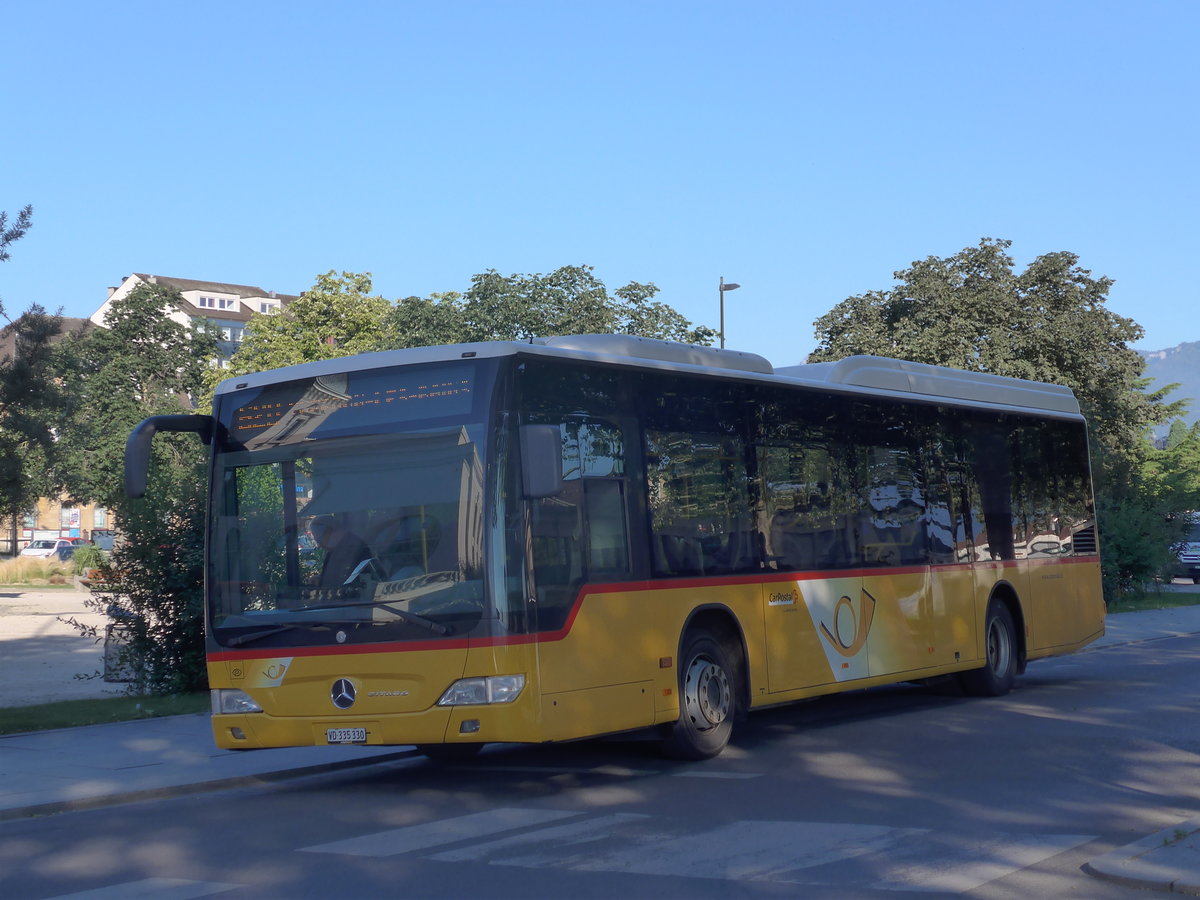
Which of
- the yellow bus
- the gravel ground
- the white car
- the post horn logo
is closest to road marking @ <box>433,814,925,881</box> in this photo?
the yellow bus

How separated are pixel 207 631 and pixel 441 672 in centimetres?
217

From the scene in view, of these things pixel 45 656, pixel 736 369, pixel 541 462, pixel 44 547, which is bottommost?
pixel 45 656

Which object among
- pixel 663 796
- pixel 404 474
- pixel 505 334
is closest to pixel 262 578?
pixel 404 474

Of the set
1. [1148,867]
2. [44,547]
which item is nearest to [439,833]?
[1148,867]

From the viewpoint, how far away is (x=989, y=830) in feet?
26.6

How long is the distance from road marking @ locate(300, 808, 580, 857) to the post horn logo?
15.2 ft

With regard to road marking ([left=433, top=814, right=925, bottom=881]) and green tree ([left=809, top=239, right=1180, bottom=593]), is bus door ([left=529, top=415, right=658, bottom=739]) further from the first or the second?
green tree ([left=809, top=239, right=1180, bottom=593])

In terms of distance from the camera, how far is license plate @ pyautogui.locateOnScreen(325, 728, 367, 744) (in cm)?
988

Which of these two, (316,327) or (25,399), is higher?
(316,327)

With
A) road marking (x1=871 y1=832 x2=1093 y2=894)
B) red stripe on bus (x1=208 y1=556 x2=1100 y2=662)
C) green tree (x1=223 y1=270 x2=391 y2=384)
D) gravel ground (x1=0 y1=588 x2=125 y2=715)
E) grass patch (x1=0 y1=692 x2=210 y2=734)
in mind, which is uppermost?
green tree (x1=223 y1=270 x2=391 y2=384)

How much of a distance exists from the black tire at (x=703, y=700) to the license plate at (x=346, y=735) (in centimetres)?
257

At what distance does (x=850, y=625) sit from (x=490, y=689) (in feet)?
16.4

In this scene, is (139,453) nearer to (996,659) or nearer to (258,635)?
(258,635)

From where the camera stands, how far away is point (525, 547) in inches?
384
